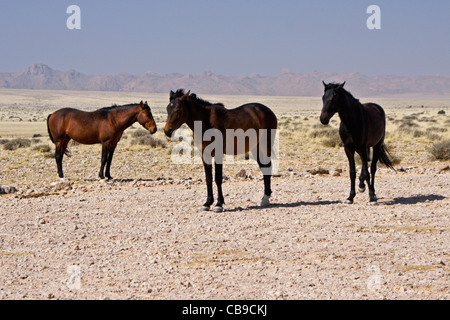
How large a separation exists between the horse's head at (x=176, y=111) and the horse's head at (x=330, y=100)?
265cm

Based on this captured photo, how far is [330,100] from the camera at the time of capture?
10.8 metres

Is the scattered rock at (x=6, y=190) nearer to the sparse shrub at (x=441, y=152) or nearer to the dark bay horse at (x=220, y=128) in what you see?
the dark bay horse at (x=220, y=128)

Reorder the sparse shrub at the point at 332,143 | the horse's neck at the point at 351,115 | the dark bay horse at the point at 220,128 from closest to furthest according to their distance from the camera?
the dark bay horse at the point at 220,128 < the horse's neck at the point at 351,115 < the sparse shrub at the point at 332,143

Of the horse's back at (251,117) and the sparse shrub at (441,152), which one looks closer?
the horse's back at (251,117)

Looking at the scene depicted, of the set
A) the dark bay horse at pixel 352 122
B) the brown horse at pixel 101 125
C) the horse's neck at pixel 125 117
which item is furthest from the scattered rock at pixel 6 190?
the dark bay horse at pixel 352 122

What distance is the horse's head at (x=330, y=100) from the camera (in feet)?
35.1

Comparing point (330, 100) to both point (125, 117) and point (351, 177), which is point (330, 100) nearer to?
point (351, 177)

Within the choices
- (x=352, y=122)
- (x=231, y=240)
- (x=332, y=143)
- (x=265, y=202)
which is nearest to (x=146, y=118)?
(x=265, y=202)

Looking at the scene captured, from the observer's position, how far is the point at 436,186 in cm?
1311

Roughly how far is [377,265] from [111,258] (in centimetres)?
348

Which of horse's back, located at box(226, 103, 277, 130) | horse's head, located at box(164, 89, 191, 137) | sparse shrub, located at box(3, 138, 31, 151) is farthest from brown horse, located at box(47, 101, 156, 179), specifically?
sparse shrub, located at box(3, 138, 31, 151)

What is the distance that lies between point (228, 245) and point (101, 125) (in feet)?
30.1

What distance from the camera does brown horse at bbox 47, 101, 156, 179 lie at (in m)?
16.0
